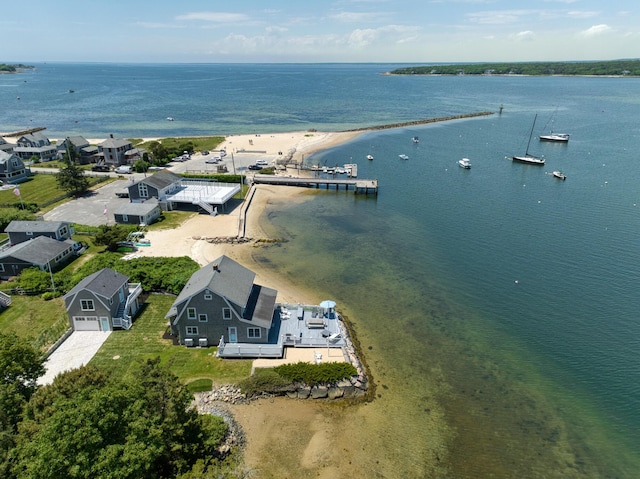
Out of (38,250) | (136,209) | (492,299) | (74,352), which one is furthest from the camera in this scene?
(136,209)

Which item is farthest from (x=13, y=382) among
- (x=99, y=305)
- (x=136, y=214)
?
(x=136, y=214)

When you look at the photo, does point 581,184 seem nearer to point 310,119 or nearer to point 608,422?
point 608,422

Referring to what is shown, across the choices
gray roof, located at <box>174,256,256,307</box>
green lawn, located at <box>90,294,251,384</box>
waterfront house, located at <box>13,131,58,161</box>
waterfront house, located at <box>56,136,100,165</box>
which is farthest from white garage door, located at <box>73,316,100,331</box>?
waterfront house, located at <box>13,131,58,161</box>

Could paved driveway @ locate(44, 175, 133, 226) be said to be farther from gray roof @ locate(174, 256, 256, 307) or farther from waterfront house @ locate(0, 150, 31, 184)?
gray roof @ locate(174, 256, 256, 307)

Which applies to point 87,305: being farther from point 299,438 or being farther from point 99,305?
point 299,438

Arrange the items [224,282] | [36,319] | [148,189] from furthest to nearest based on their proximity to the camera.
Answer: [148,189] < [36,319] < [224,282]

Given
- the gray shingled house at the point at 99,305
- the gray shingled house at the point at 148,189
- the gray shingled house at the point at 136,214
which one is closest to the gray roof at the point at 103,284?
the gray shingled house at the point at 99,305

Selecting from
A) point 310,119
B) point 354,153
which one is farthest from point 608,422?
point 310,119

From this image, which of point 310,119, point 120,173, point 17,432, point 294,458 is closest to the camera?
point 17,432
